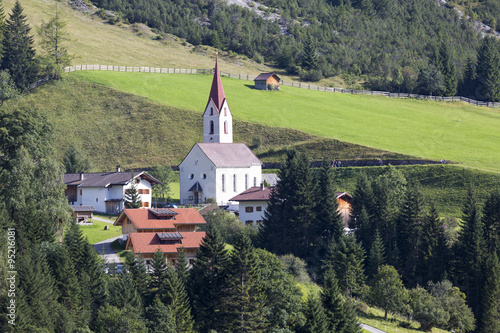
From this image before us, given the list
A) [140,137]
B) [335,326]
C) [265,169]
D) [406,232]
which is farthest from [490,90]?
[335,326]

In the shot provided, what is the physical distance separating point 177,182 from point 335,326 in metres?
56.0

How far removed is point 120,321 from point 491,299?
120ft

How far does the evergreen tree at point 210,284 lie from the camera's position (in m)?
55.1

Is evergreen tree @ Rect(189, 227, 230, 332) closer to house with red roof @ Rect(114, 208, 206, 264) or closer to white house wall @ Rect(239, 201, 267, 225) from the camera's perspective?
house with red roof @ Rect(114, 208, 206, 264)

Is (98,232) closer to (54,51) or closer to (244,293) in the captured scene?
(244,293)

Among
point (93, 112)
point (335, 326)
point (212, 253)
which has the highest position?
point (93, 112)

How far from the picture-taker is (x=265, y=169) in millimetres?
109000

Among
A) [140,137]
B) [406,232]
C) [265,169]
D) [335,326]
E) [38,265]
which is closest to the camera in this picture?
[38,265]

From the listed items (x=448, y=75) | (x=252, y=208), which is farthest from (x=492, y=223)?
(x=448, y=75)

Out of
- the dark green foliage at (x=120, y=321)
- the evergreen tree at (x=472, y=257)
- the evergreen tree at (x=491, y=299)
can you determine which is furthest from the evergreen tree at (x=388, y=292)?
the dark green foliage at (x=120, y=321)

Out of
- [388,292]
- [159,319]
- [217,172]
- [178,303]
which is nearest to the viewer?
[159,319]

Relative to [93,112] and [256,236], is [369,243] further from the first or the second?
[93,112]

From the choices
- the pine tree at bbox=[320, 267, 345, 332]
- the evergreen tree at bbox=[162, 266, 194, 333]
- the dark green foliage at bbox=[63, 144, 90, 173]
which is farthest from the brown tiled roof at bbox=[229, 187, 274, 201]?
the evergreen tree at bbox=[162, 266, 194, 333]

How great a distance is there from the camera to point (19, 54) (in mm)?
132500
